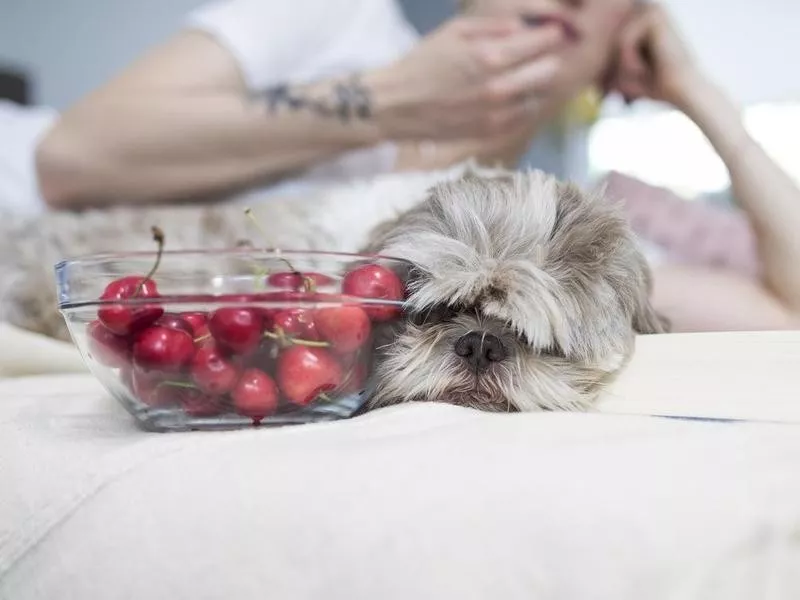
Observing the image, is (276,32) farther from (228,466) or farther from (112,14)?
(228,466)

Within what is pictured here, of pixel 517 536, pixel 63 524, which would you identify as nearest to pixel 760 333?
pixel 517 536

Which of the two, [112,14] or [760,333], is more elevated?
[112,14]

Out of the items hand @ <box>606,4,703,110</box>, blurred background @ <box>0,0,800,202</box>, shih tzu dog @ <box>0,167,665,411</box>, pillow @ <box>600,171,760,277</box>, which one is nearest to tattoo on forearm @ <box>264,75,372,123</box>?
blurred background @ <box>0,0,800,202</box>

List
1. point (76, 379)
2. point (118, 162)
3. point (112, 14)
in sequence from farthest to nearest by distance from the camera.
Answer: point (112, 14), point (118, 162), point (76, 379)

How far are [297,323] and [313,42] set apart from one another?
56.5 inches

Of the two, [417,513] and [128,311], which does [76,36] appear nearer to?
[128,311]

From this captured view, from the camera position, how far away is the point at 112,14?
102 inches

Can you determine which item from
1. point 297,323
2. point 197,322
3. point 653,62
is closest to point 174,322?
point 197,322

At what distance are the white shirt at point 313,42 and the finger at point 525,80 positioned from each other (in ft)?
0.92

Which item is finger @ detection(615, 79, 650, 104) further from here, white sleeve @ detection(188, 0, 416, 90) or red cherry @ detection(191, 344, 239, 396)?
red cherry @ detection(191, 344, 239, 396)

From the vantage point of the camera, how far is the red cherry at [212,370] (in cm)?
81

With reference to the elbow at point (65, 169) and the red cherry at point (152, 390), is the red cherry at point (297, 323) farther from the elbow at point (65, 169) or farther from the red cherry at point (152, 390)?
the elbow at point (65, 169)

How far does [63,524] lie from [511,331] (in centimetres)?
51

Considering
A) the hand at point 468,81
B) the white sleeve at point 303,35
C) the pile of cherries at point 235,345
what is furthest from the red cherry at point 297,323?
the white sleeve at point 303,35
